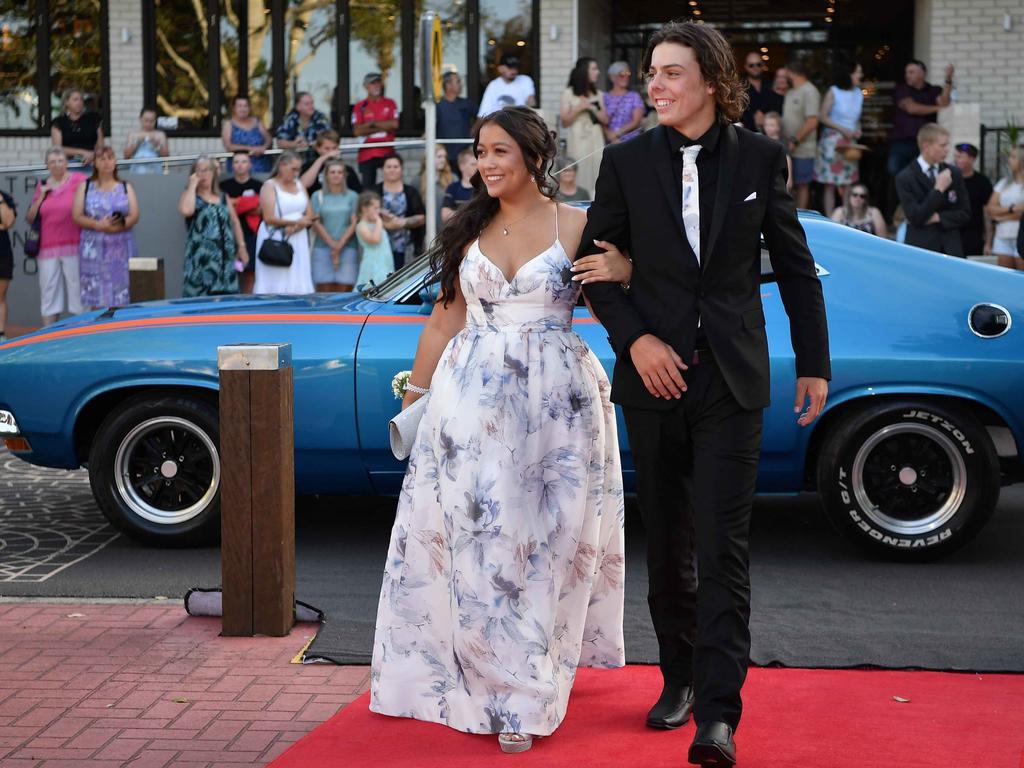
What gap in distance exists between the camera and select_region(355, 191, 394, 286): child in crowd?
1332cm

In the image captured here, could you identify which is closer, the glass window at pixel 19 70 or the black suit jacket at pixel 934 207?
the black suit jacket at pixel 934 207

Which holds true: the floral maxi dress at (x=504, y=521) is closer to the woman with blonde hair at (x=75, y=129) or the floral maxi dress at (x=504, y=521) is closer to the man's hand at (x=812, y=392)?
the man's hand at (x=812, y=392)

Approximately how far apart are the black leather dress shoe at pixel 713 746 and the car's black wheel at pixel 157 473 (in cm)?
386

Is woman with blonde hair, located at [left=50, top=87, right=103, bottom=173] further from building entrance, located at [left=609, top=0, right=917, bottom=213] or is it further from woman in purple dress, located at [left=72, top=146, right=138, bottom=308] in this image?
building entrance, located at [left=609, top=0, right=917, bottom=213]

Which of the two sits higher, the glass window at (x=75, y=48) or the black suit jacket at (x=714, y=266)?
the glass window at (x=75, y=48)

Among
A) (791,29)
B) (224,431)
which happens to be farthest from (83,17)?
(224,431)

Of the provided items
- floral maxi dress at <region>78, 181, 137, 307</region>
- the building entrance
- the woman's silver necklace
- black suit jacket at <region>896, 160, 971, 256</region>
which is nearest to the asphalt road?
the woman's silver necklace

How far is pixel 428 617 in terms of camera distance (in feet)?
16.1

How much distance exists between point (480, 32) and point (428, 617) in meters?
15.7

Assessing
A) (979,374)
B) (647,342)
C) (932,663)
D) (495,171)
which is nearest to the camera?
(647,342)

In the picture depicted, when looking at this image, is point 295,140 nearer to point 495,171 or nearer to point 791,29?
point 791,29

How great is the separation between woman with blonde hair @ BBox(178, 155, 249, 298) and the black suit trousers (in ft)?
32.8

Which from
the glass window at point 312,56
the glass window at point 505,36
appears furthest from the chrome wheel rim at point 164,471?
the glass window at point 312,56

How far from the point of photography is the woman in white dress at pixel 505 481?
4.67 meters
